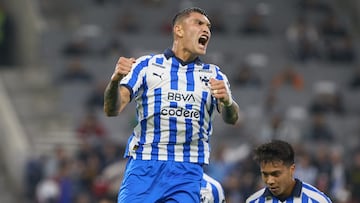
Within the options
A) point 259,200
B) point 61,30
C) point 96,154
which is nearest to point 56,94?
point 61,30

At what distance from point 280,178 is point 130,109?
1267 cm

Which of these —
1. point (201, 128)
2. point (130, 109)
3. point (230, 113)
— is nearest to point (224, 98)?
point (230, 113)

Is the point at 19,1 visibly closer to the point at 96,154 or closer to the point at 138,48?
the point at 138,48

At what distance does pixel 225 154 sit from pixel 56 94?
17.6ft

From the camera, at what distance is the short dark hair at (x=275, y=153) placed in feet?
29.2

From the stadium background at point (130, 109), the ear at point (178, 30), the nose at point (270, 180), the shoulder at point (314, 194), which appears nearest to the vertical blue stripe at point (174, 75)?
the ear at point (178, 30)

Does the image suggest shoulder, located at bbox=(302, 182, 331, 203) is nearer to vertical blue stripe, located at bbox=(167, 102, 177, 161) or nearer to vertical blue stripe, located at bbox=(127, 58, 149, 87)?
vertical blue stripe, located at bbox=(167, 102, 177, 161)

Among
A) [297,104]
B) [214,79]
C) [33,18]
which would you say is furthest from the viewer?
[33,18]

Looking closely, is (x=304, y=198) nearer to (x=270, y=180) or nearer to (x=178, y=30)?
(x=270, y=180)

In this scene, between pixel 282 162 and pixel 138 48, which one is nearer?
pixel 282 162

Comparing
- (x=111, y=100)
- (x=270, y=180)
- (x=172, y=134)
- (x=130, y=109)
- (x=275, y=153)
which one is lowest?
(x=270, y=180)

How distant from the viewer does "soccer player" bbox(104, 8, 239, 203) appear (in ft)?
28.9

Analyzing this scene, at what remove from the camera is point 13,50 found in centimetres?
2450

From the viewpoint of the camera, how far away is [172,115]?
8.86m
